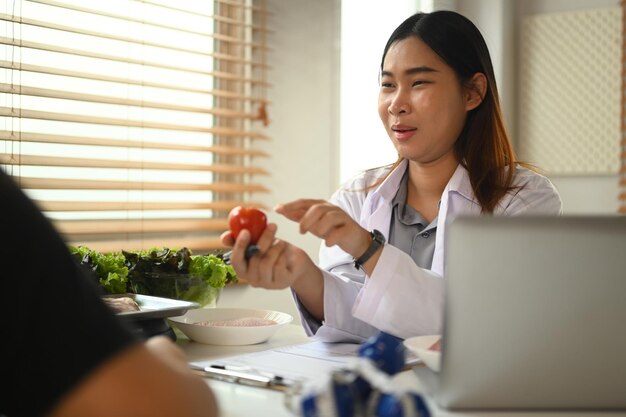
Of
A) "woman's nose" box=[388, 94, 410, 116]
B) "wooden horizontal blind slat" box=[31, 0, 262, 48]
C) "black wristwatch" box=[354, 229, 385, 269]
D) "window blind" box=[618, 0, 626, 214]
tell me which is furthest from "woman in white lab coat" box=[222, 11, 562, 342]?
"window blind" box=[618, 0, 626, 214]

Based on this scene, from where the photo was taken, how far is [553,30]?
13.5ft

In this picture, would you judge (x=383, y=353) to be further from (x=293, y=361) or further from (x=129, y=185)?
(x=129, y=185)

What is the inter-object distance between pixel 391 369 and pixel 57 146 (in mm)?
2011

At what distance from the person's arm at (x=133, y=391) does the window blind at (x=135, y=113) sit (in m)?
1.67

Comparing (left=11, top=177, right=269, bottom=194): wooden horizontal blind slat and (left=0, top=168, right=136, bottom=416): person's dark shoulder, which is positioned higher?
(left=11, top=177, right=269, bottom=194): wooden horizontal blind slat

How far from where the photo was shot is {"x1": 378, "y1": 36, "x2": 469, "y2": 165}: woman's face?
1959 mm

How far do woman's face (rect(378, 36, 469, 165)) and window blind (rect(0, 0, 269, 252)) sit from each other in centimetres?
112

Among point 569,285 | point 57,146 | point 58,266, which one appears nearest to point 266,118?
point 57,146

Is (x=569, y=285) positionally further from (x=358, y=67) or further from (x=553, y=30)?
(x=553, y=30)

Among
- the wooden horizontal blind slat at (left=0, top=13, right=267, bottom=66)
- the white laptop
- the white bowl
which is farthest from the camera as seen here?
the wooden horizontal blind slat at (left=0, top=13, right=267, bottom=66)

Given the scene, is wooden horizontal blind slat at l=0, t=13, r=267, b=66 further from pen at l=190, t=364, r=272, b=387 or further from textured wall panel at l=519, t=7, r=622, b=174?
textured wall panel at l=519, t=7, r=622, b=174

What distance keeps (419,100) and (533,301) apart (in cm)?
99

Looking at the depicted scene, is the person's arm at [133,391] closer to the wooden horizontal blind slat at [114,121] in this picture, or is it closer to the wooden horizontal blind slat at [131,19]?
the wooden horizontal blind slat at [114,121]

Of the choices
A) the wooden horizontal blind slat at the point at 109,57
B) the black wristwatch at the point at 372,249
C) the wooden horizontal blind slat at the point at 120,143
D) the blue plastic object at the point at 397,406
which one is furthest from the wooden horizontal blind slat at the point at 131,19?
the blue plastic object at the point at 397,406
